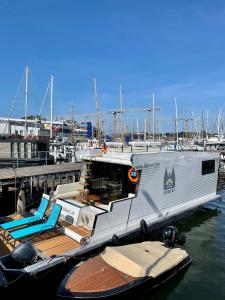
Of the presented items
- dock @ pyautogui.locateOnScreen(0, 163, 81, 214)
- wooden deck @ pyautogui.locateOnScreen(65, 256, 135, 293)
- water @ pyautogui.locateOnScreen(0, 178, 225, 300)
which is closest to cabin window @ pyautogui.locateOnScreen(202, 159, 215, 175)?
water @ pyautogui.locateOnScreen(0, 178, 225, 300)

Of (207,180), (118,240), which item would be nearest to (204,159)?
(207,180)

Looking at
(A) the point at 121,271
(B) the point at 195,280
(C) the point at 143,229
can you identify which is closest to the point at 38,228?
(A) the point at 121,271

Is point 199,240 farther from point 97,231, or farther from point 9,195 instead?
point 9,195

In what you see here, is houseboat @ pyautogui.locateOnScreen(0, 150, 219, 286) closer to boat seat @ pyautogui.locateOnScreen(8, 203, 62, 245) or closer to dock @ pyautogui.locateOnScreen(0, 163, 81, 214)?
boat seat @ pyautogui.locateOnScreen(8, 203, 62, 245)

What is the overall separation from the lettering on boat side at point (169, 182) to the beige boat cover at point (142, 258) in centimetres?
296

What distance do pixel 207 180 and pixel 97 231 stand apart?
819 cm

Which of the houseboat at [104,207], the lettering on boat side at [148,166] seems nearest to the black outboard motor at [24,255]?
the houseboat at [104,207]

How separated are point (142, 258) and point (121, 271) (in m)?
0.92

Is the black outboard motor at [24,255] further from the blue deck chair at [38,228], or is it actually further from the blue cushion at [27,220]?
the blue cushion at [27,220]

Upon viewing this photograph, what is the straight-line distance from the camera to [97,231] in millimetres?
8086

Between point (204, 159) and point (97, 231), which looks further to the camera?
point (204, 159)

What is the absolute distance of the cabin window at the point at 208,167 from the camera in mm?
13523

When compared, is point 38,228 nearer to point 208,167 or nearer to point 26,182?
point 26,182

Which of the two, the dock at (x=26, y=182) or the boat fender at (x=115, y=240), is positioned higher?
the dock at (x=26, y=182)
